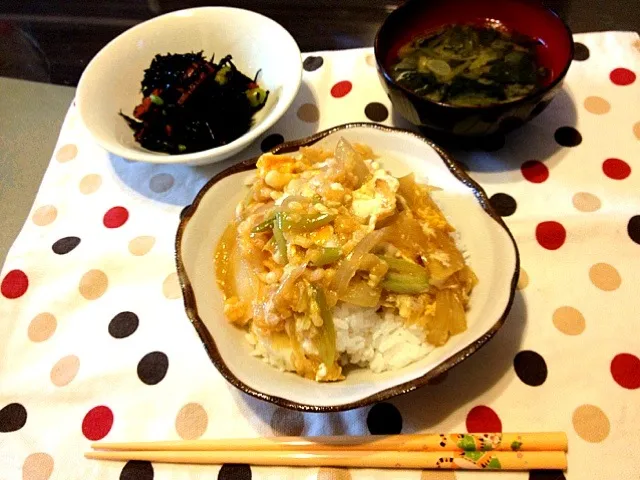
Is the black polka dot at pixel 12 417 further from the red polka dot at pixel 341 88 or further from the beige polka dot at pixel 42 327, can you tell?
the red polka dot at pixel 341 88

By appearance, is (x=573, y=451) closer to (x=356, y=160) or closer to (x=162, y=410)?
(x=356, y=160)

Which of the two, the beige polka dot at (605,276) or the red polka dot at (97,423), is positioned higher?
the beige polka dot at (605,276)

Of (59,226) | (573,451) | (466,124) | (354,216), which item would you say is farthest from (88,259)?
(573,451)

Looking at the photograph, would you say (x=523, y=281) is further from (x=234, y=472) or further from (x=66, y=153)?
(x=66, y=153)

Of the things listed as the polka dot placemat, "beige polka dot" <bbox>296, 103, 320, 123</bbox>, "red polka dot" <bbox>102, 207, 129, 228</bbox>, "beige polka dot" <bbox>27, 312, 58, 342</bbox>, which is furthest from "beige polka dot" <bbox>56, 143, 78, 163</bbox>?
"beige polka dot" <bbox>296, 103, 320, 123</bbox>

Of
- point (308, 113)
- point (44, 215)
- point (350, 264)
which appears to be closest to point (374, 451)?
point (350, 264)

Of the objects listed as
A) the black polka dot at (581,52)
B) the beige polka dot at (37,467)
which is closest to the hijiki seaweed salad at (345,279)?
the beige polka dot at (37,467)
